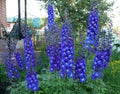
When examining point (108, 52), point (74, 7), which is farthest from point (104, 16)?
point (108, 52)

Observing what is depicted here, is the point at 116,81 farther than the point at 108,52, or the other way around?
the point at 116,81

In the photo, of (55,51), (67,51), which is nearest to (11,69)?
(55,51)

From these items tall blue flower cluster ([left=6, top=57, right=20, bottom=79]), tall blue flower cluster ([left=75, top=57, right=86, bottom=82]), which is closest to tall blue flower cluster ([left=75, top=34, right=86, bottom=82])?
tall blue flower cluster ([left=75, top=57, right=86, bottom=82])

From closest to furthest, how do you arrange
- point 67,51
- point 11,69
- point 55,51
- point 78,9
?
point 67,51 < point 55,51 < point 11,69 < point 78,9

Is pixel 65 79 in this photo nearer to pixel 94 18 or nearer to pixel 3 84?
pixel 94 18

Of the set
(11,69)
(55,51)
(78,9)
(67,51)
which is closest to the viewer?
(67,51)

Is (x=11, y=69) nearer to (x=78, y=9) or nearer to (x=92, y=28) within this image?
(x=92, y=28)

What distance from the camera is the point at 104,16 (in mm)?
11414

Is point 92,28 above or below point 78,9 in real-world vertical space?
below

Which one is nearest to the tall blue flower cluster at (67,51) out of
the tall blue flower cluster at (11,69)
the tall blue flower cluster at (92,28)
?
the tall blue flower cluster at (92,28)

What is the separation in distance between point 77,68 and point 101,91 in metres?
0.73

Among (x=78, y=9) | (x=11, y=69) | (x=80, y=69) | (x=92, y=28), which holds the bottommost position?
(x=11, y=69)

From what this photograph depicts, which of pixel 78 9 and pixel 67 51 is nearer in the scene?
pixel 67 51

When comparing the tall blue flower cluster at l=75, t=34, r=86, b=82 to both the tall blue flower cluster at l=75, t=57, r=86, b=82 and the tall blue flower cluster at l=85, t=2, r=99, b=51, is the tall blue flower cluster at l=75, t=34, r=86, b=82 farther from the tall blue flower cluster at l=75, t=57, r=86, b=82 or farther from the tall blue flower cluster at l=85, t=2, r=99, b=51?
the tall blue flower cluster at l=85, t=2, r=99, b=51
